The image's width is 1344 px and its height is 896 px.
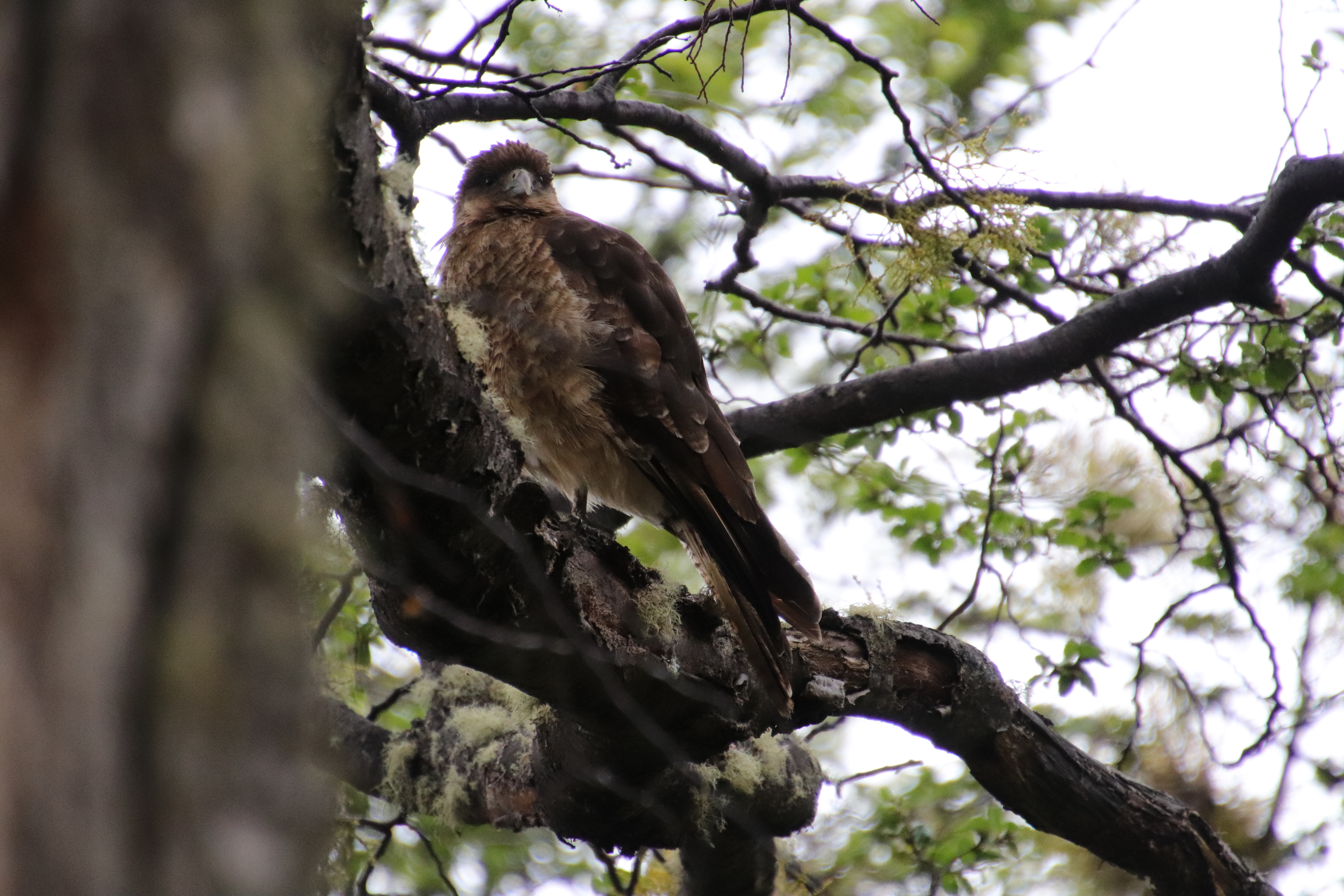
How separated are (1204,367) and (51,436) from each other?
4.09 m

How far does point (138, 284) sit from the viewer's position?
0.73m

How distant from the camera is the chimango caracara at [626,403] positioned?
3.13m

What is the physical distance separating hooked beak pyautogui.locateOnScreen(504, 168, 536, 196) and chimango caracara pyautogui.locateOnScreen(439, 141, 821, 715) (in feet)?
1.37

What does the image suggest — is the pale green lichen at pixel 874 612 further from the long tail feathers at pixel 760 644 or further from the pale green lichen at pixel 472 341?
the pale green lichen at pixel 472 341

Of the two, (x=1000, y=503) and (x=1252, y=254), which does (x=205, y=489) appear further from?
(x=1000, y=503)

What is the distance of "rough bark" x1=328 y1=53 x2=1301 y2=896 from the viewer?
2.01m

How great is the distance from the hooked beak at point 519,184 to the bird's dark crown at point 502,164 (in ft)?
0.21

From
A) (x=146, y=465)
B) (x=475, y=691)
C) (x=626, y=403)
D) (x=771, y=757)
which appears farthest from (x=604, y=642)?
(x=146, y=465)

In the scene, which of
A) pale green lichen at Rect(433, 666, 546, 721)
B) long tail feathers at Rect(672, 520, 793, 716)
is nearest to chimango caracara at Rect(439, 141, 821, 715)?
long tail feathers at Rect(672, 520, 793, 716)

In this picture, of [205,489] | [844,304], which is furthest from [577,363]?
[205,489]

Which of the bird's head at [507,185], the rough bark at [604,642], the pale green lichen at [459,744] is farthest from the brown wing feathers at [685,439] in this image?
the pale green lichen at [459,744]

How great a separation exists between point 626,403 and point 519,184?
1.67 metres

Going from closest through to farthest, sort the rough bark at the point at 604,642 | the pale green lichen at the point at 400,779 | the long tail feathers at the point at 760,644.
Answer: the rough bark at the point at 604,642
the long tail feathers at the point at 760,644
the pale green lichen at the point at 400,779

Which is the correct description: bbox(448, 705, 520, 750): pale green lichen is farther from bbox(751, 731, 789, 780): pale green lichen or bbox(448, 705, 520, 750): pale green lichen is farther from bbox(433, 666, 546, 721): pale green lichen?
bbox(751, 731, 789, 780): pale green lichen
